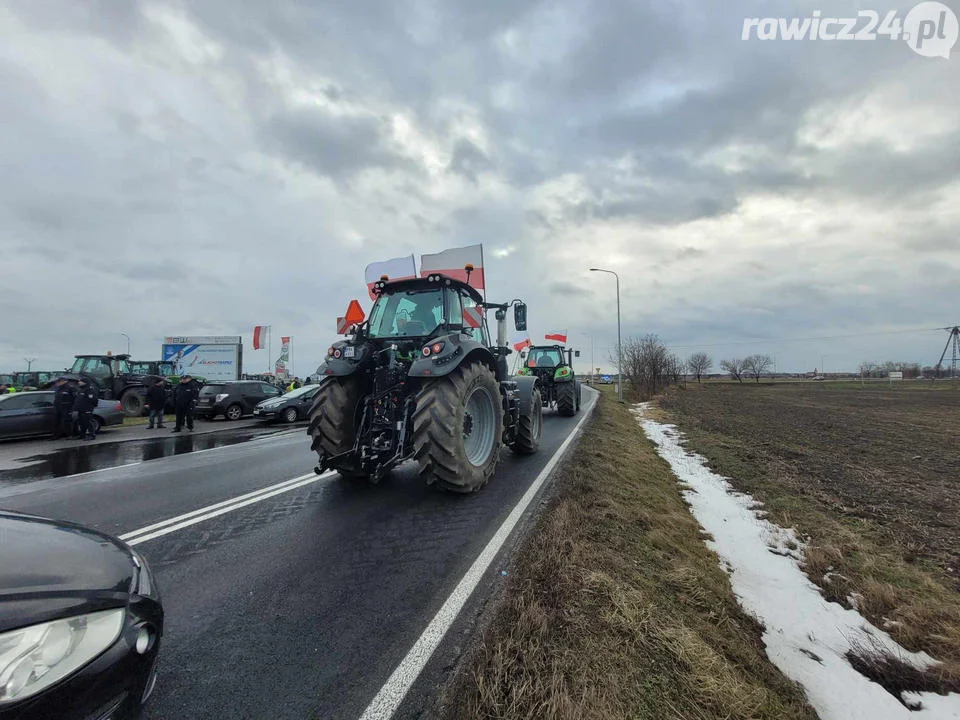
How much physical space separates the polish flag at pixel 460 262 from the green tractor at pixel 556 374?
855cm

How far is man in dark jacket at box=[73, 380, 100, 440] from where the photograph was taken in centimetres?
1198

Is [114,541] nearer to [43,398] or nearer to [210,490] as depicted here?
[210,490]

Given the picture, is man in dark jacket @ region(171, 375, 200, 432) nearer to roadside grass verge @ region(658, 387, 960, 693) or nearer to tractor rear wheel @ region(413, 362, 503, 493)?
tractor rear wheel @ region(413, 362, 503, 493)

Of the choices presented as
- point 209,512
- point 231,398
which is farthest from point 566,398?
point 231,398

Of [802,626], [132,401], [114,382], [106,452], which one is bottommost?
[802,626]

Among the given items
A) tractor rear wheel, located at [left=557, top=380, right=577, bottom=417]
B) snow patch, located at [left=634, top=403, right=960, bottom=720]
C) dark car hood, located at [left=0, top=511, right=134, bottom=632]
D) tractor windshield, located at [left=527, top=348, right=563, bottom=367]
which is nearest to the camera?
dark car hood, located at [left=0, top=511, right=134, bottom=632]

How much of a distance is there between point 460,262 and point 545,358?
1023 centimetres

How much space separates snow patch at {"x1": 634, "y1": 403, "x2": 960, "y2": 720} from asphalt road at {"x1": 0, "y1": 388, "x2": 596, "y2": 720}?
1.94 m

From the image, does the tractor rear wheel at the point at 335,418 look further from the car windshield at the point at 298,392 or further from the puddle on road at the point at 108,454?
the car windshield at the point at 298,392

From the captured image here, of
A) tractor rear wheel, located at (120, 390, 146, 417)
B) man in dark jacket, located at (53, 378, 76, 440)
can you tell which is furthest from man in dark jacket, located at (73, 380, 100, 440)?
tractor rear wheel, located at (120, 390, 146, 417)

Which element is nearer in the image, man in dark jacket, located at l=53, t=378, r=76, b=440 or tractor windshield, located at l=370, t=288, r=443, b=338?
tractor windshield, located at l=370, t=288, r=443, b=338

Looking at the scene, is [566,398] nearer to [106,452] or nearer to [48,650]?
[106,452]

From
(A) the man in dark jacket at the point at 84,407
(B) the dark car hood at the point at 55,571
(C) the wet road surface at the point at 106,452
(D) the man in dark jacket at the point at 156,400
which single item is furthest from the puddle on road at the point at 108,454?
(B) the dark car hood at the point at 55,571

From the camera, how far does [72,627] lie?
1.41 m
